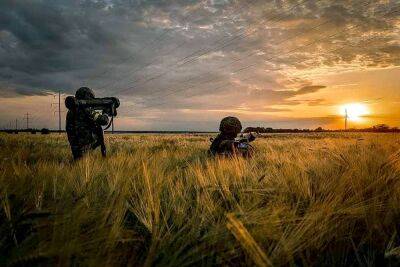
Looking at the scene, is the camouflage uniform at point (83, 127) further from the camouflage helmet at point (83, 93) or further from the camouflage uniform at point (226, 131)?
the camouflage uniform at point (226, 131)

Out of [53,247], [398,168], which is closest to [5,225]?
[53,247]

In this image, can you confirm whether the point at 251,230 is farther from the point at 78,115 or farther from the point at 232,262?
the point at 78,115

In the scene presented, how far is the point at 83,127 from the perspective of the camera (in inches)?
254

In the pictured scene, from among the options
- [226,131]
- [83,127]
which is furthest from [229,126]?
[83,127]

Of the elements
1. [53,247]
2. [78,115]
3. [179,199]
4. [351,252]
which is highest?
[78,115]

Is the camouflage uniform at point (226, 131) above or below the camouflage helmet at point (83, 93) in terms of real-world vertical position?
below

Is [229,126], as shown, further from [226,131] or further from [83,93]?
[83,93]

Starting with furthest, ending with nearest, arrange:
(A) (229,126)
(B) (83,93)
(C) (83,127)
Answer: (A) (229,126) < (B) (83,93) < (C) (83,127)

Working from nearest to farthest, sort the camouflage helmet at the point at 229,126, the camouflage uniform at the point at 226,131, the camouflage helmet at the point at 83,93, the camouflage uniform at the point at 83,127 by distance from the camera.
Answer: the camouflage uniform at the point at 83,127
the camouflage helmet at the point at 83,93
the camouflage uniform at the point at 226,131
the camouflage helmet at the point at 229,126

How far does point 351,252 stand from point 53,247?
4.68 feet

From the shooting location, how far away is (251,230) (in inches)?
56.5

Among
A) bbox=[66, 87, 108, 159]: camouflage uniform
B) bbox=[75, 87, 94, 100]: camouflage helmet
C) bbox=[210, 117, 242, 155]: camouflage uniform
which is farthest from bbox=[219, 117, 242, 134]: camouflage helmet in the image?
bbox=[75, 87, 94, 100]: camouflage helmet

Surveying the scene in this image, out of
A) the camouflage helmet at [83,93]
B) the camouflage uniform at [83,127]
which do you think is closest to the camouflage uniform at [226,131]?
the camouflage uniform at [83,127]

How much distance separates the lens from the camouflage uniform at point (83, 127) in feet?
20.7
